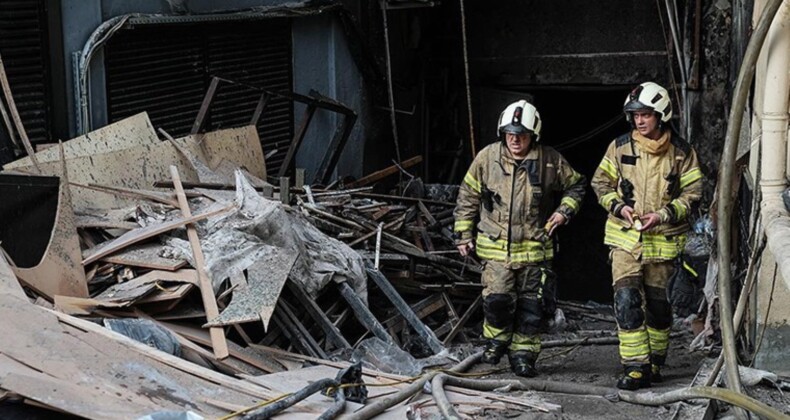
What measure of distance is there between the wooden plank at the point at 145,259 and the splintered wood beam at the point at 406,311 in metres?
1.98

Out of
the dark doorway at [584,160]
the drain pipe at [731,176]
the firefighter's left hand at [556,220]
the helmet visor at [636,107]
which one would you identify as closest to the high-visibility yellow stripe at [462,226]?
the firefighter's left hand at [556,220]

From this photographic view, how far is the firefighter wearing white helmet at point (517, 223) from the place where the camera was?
8383 mm

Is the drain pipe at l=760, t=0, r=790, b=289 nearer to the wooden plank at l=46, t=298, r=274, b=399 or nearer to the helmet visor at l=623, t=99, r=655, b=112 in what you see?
the helmet visor at l=623, t=99, r=655, b=112

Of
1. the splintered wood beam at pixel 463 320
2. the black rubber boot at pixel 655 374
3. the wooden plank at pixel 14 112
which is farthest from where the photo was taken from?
the splintered wood beam at pixel 463 320

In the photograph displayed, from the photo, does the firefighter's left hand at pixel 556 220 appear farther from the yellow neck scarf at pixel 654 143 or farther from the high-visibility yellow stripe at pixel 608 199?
the yellow neck scarf at pixel 654 143

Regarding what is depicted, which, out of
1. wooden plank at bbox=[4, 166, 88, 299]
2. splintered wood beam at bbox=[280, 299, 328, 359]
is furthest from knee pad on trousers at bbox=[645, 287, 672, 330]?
wooden plank at bbox=[4, 166, 88, 299]

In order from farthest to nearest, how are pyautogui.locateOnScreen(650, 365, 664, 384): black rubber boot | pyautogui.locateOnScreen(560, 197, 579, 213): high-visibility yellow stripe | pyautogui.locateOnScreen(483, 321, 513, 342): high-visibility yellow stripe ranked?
pyautogui.locateOnScreen(483, 321, 513, 342): high-visibility yellow stripe, pyautogui.locateOnScreen(560, 197, 579, 213): high-visibility yellow stripe, pyautogui.locateOnScreen(650, 365, 664, 384): black rubber boot

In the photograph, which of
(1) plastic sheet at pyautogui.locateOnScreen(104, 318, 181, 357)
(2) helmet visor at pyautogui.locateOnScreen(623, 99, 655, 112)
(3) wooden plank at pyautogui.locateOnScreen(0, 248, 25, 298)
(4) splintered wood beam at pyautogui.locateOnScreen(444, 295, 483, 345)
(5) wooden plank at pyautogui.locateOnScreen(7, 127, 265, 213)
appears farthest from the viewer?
(4) splintered wood beam at pyautogui.locateOnScreen(444, 295, 483, 345)

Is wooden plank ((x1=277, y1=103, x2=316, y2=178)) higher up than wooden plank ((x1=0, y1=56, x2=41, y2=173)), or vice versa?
wooden plank ((x1=0, y1=56, x2=41, y2=173))

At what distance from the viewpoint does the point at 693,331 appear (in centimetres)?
985

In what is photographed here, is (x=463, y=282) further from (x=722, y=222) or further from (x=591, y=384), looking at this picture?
(x=722, y=222)

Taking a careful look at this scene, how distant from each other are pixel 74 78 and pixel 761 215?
19.6 ft

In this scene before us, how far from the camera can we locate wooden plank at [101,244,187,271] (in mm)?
7973

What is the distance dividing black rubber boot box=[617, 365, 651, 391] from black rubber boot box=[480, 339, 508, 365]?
0.97 m
